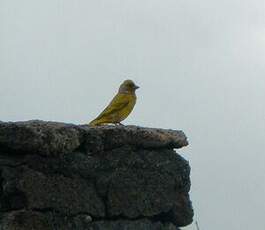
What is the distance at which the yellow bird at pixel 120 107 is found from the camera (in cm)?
768

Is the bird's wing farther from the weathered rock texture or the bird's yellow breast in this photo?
the weathered rock texture

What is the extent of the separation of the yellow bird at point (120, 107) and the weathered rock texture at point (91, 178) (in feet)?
3.75

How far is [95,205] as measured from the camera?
19.9 ft

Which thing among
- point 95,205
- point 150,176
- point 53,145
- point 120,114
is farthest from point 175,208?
point 120,114

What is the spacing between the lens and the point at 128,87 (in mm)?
8531

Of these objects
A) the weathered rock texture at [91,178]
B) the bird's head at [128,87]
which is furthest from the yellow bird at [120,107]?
the weathered rock texture at [91,178]

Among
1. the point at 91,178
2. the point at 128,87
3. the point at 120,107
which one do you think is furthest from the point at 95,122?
the point at 91,178

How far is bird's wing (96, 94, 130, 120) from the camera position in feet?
25.5

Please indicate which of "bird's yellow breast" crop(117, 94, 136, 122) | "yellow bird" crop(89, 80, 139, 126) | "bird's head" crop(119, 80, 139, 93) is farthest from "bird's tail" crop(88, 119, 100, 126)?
"bird's head" crop(119, 80, 139, 93)

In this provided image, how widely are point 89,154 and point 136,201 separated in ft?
1.73

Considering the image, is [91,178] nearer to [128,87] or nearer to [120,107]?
[120,107]

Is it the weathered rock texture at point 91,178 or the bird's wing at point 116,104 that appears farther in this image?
the bird's wing at point 116,104

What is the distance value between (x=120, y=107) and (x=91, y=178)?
1963 millimetres

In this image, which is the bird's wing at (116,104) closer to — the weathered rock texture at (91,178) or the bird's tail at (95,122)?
the bird's tail at (95,122)
